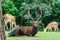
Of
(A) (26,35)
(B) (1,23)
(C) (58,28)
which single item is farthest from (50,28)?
(B) (1,23)

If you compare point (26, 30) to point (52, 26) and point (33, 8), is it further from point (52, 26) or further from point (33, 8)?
point (33, 8)

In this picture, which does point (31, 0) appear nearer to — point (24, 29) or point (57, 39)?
point (24, 29)

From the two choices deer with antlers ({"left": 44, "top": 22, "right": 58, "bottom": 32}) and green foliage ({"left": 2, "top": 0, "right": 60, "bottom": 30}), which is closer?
deer with antlers ({"left": 44, "top": 22, "right": 58, "bottom": 32})

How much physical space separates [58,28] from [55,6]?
198cm

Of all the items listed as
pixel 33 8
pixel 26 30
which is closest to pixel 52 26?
pixel 33 8

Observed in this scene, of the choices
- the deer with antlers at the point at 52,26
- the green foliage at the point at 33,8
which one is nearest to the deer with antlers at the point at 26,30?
the deer with antlers at the point at 52,26

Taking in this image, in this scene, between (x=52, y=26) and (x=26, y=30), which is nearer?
(x=26, y=30)

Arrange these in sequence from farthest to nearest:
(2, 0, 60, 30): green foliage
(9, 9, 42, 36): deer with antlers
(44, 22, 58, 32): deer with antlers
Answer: (2, 0, 60, 30): green foliage
(44, 22, 58, 32): deer with antlers
(9, 9, 42, 36): deer with antlers

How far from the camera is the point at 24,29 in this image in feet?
46.2

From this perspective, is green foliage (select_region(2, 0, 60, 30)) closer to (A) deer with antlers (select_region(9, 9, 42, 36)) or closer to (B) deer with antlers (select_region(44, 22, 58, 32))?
(B) deer with antlers (select_region(44, 22, 58, 32))

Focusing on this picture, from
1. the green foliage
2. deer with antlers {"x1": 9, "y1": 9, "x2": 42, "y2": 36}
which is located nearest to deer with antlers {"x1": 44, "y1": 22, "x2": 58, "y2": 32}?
the green foliage

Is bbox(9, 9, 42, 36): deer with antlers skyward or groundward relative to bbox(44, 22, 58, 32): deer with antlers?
skyward

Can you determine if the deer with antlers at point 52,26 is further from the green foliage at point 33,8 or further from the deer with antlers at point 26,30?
the deer with antlers at point 26,30

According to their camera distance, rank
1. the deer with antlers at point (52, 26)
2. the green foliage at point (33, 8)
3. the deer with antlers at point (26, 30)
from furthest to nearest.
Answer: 1. the green foliage at point (33, 8)
2. the deer with antlers at point (52, 26)
3. the deer with antlers at point (26, 30)
